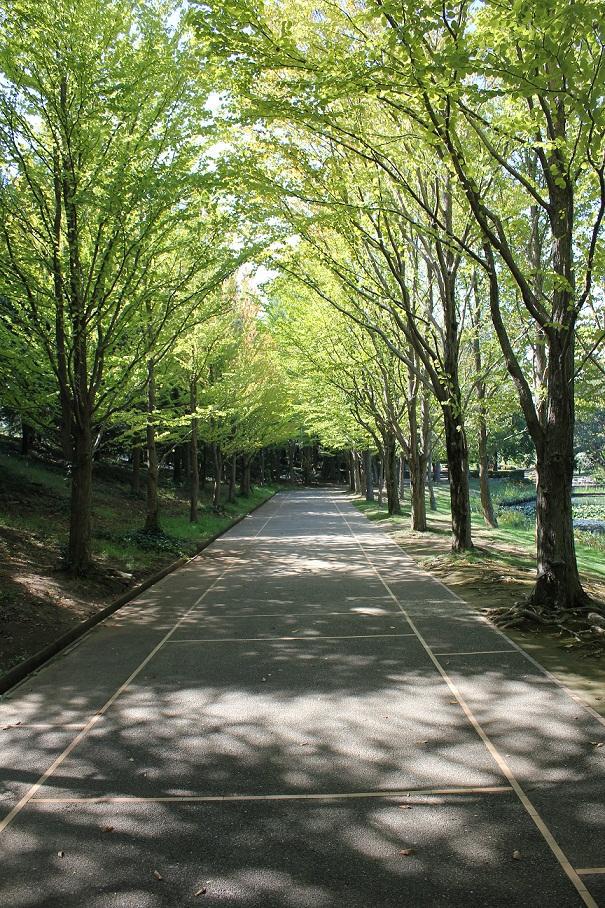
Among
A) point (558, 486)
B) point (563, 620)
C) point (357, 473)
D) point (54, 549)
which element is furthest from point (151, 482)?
point (357, 473)

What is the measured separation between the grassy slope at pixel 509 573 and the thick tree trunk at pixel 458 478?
1.24 feet

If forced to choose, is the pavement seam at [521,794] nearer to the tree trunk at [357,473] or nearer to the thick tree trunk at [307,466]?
the tree trunk at [357,473]

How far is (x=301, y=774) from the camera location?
411 centimetres

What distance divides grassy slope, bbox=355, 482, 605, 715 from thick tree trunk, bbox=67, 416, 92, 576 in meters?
5.89

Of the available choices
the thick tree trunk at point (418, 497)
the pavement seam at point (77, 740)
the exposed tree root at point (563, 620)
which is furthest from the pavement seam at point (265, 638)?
the thick tree trunk at point (418, 497)

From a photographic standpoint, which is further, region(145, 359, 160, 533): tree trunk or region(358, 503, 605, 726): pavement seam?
region(145, 359, 160, 533): tree trunk

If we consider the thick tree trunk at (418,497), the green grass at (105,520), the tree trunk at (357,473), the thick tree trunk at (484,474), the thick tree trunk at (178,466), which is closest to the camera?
the green grass at (105,520)

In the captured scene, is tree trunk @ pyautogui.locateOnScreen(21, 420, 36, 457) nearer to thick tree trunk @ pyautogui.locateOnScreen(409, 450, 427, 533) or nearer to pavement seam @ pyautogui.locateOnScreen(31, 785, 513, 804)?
thick tree trunk @ pyautogui.locateOnScreen(409, 450, 427, 533)

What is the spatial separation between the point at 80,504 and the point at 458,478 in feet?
24.1

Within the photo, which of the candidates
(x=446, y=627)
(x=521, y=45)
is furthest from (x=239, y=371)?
(x=521, y=45)

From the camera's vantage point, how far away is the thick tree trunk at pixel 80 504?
10.4 m

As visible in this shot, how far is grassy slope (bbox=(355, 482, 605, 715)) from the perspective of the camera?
19.8ft

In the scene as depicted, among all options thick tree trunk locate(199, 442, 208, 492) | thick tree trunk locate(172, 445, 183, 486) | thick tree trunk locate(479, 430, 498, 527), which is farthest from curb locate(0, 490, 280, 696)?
thick tree trunk locate(172, 445, 183, 486)

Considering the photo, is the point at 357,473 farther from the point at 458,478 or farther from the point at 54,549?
the point at 54,549
